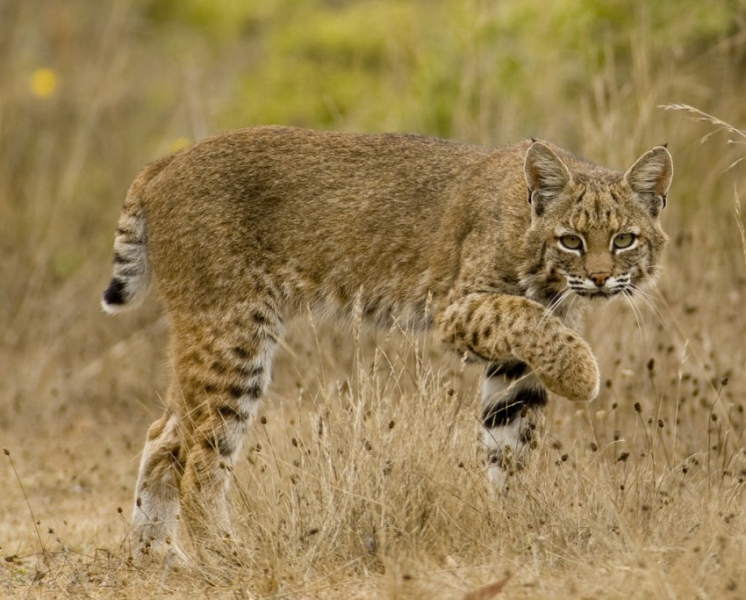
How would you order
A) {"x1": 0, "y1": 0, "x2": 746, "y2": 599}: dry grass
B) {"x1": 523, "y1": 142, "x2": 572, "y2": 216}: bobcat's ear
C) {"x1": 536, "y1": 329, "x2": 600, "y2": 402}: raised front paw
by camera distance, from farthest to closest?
1. {"x1": 523, "y1": 142, "x2": 572, "y2": 216}: bobcat's ear
2. {"x1": 536, "y1": 329, "x2": 600, "y2": 402}: raised front paw
3. {"x1": 0, "y1": 0, "x2": 746, "y2": 599}: dry grass

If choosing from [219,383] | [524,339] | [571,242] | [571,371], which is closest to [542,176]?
[571,242]

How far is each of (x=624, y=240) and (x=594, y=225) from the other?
0.51 feet

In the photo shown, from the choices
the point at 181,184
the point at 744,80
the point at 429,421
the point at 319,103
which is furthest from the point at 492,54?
the point at 429,421

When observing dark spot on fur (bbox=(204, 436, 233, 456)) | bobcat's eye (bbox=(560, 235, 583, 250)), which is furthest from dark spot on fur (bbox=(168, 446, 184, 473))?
bobcat's eye (bbox=(560, 235, 583, 250))

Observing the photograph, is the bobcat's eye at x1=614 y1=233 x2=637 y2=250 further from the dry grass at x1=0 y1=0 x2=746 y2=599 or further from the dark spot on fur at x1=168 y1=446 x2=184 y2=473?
the dark spot on fur at x1=168 y1=446 x2=184 y2=473

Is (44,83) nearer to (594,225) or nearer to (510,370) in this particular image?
(510,370)

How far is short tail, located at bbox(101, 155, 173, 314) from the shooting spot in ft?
20.1

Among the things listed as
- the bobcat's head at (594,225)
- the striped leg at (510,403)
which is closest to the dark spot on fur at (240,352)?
the striped leg at (510,403)

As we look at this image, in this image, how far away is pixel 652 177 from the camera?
557 centimetres

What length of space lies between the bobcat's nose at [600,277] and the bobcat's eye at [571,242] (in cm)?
18

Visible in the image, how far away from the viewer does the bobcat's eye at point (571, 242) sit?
5418 mm

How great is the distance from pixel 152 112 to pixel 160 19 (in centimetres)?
751

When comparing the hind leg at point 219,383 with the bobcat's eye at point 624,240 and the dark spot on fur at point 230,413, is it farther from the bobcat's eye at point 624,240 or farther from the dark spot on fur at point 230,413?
the bobcat's eye at point 624,240

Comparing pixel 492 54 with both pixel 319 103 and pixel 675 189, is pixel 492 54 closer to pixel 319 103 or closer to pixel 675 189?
pixel 675 189
